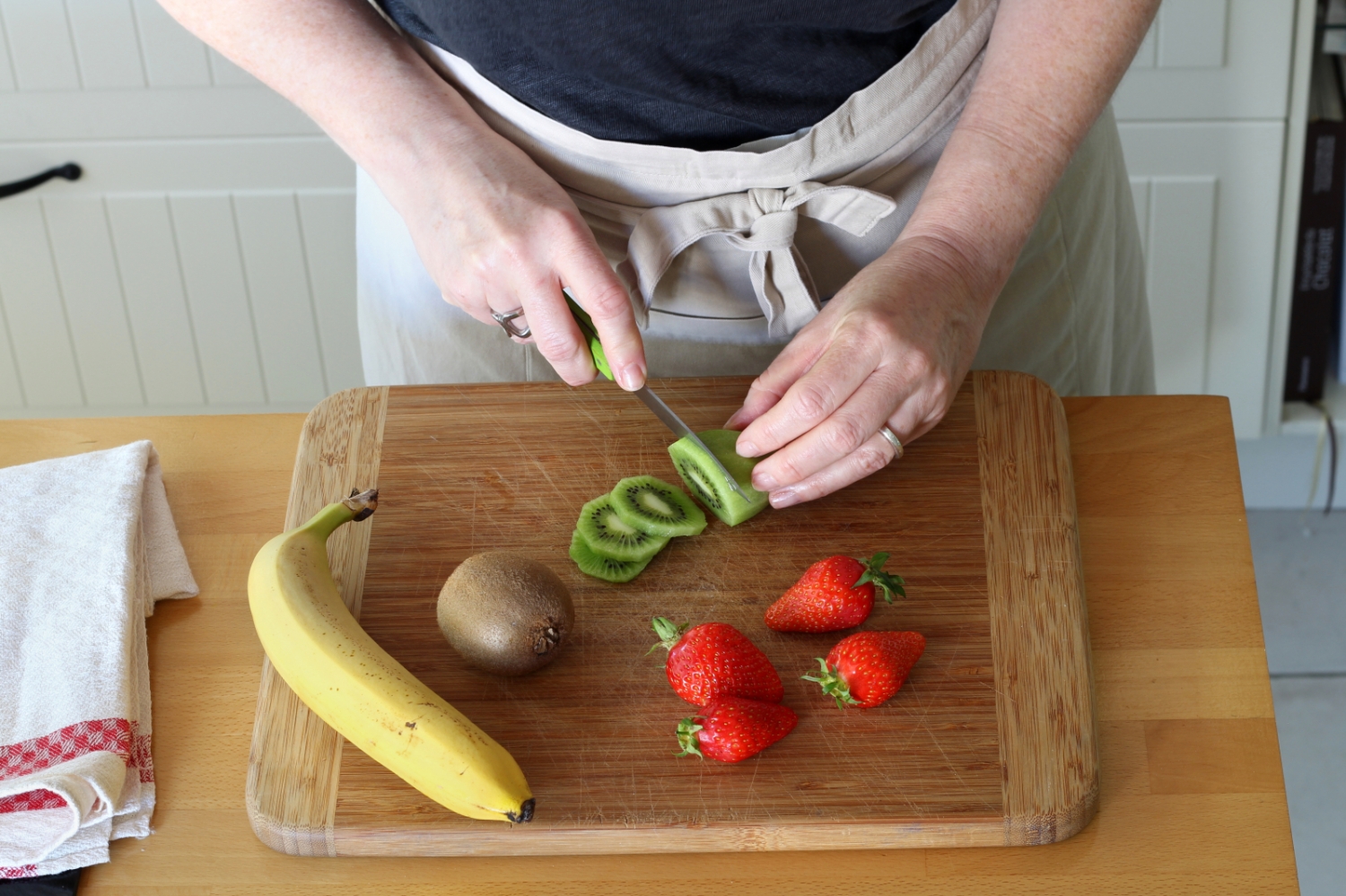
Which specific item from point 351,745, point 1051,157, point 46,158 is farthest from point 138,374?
point 1051,157

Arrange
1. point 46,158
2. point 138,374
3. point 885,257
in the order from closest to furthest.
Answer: point 885,257, point 46,158, point 138,374

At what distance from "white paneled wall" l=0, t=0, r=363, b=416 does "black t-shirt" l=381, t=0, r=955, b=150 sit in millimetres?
936

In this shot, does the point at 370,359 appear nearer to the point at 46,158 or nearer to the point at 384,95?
the point at 384,95

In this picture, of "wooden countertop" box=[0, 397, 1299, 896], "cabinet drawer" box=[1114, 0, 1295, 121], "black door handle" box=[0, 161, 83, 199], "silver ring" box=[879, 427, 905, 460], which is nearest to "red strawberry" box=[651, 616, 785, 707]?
"wooden countertop" box=[0, 397, 1299, 896]

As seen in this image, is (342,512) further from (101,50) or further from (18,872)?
(101,50)

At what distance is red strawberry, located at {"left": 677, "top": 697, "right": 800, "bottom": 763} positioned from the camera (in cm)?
88

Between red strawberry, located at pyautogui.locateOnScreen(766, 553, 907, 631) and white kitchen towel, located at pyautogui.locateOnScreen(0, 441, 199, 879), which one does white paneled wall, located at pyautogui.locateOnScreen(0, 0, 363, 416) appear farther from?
red strawberry, located at pyautogui.locateOnScreen(766, 553, 907, 631)

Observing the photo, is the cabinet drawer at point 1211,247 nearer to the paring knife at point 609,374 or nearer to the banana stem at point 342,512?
the paring knife at point 609,374

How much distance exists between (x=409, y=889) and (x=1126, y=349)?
39.9 inches

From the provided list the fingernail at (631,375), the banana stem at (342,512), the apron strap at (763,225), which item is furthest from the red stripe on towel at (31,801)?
the apron strap at (763,225)

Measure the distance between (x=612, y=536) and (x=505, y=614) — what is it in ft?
0.45

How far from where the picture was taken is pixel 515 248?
104 centimetres

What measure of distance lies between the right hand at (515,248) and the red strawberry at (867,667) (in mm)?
288

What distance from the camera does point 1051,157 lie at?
1.11 m
